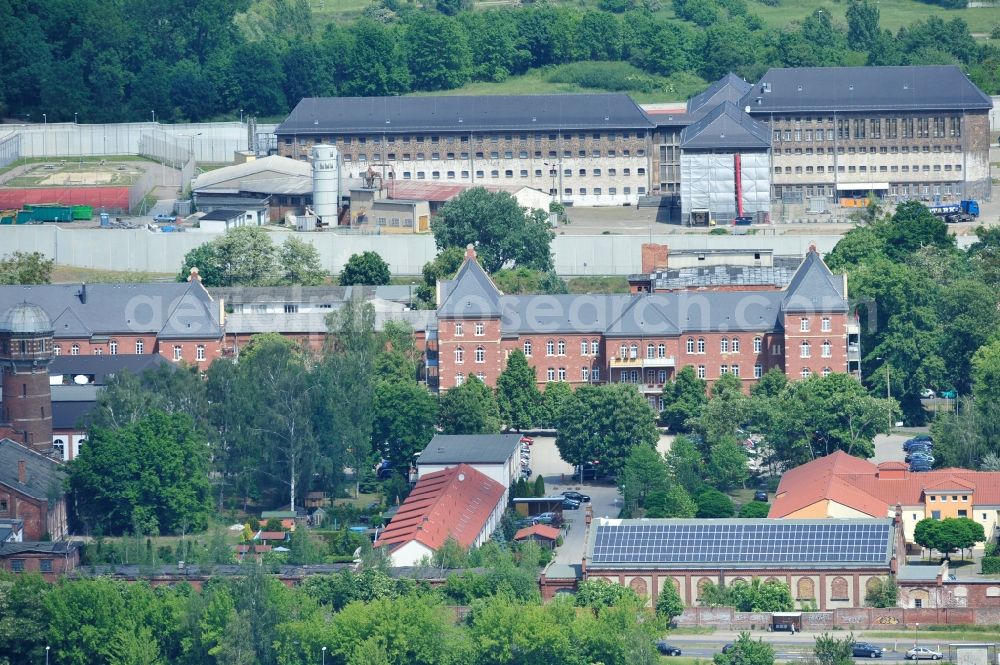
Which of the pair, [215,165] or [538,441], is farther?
[215,165]

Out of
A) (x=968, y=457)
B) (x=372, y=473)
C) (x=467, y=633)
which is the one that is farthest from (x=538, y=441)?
(x=467, y=633)

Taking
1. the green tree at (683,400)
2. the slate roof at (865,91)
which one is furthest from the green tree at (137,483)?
the slate roof at (865,91)

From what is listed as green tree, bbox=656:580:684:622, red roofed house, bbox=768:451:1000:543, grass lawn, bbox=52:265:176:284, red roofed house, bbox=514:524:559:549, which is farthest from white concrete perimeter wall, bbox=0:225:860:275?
green tree, bbox=656:580:684:622

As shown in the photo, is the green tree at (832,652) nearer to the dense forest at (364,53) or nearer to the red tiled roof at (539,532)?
the red tiled roof at (539,532)

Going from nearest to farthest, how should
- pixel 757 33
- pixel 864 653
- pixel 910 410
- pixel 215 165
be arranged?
pixel 864 653 < pixel 910 410 < pixel 215 165 < pixel 757 33

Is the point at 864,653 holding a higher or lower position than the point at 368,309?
lower

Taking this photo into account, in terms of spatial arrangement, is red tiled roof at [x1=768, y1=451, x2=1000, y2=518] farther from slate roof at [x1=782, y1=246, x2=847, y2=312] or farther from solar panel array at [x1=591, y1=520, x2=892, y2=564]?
slate roof at [x1=782, y1=246, x2=847, y2=312]

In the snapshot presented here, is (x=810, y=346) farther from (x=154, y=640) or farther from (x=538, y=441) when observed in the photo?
(x=154, y=640)

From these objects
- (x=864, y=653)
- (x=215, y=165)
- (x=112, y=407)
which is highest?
(x=215, y=165)

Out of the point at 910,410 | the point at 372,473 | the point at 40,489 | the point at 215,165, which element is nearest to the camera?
the point at 40,489
